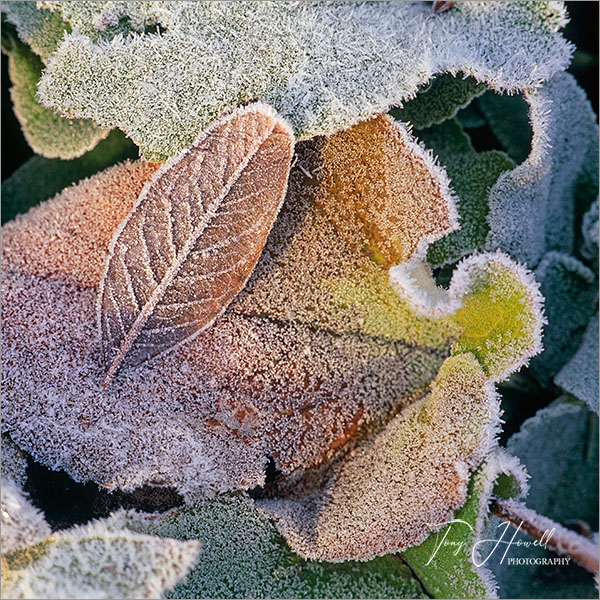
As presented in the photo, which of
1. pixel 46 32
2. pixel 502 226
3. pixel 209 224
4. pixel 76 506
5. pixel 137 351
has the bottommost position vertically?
pixel 76 506

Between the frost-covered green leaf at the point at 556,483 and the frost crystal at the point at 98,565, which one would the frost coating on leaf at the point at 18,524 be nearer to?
the frost crystal at the point at 98,565

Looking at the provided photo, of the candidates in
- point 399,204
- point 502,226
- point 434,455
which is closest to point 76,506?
point 434,455

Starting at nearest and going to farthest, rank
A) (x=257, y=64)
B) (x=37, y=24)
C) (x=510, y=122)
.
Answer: (x=257, y=64)
(x=37, y=24)
(x=510, y=122)

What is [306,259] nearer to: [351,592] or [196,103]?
[196,103]

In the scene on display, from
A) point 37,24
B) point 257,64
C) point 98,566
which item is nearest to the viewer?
point 98,566

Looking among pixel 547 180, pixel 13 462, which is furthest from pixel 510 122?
pixel 13 462

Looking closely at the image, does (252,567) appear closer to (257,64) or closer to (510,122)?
(257,64)

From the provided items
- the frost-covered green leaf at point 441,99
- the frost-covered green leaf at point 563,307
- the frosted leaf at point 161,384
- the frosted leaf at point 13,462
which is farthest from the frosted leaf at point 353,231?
the frosted leaf at point 13,462
